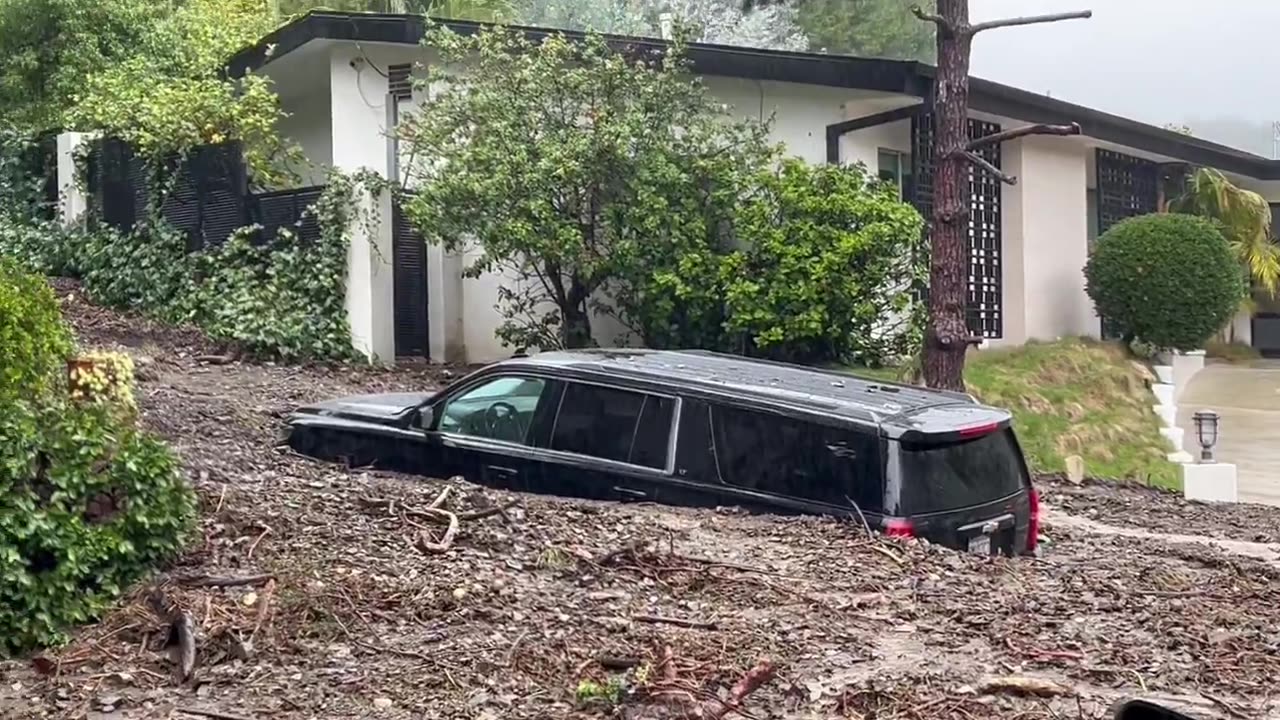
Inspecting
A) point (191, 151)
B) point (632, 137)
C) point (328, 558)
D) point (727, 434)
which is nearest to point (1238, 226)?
point (632, 137)

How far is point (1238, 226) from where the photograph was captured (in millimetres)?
22656

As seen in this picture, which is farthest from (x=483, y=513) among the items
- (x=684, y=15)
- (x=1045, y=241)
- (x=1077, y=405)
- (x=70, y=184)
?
(x=684, y=15)

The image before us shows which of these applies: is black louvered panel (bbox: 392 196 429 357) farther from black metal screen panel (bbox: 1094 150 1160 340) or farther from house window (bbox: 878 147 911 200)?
black metal screen panel (bbox: 1094 150 1160 340)

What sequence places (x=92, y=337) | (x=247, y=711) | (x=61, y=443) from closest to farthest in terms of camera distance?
(x=247, y=711)
(x=61, y=443)
(x=92, y=337)

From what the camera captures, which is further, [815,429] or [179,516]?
[815,429]

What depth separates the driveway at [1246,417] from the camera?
1565 cm

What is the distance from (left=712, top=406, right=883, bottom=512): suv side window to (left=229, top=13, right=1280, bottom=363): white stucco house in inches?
308

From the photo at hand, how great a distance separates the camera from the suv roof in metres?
7.49

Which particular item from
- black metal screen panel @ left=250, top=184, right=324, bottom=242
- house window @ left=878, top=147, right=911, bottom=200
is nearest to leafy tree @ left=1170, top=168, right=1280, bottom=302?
house window @ left=878, top=147, right=911, bottom=200

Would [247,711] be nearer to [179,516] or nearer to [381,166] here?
[179,516]

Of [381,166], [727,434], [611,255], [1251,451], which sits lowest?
[1251,451]

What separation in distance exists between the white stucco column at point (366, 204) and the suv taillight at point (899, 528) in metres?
8.50

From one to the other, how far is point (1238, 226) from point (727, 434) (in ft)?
58.4

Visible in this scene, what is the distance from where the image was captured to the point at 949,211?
12.2 metres
